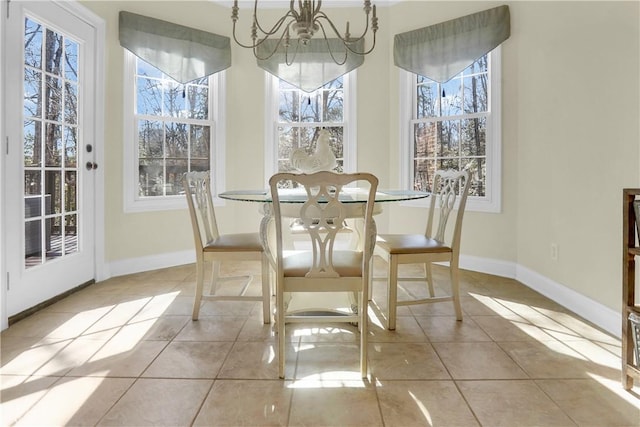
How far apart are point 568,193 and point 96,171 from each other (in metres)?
3.48

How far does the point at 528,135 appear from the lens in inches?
124

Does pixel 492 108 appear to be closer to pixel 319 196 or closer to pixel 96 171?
pixel 319 196

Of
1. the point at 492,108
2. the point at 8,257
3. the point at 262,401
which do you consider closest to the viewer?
the point at 262,401

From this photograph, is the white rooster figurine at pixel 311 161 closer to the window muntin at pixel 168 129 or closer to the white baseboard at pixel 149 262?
the window muntin at pixel 168 129

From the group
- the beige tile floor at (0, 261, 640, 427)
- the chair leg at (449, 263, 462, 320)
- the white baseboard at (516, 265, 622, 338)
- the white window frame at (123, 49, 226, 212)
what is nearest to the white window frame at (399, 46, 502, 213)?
the white baseboard at (516, 265, 622, 338)

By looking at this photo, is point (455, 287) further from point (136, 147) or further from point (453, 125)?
point (136, 147)

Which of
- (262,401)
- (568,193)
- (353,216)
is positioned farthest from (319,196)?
(568,193)

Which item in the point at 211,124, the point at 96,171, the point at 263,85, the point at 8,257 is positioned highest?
the point at 263,85

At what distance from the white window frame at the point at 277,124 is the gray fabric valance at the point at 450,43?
0.54 metres

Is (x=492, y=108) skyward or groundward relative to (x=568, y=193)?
skyward

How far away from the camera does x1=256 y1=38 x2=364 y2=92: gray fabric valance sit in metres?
3.99

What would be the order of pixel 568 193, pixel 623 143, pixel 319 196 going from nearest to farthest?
pixel 319 196, pixel 623 143, pixel 568 193

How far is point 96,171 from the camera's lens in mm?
3209

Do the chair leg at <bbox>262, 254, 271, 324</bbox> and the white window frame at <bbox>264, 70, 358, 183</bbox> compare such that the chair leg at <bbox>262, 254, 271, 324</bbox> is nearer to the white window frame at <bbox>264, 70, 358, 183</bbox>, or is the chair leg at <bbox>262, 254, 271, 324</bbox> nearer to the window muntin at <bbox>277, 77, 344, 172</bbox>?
the white window frame at <bbox>264, 70, 358, 183</bbox>
